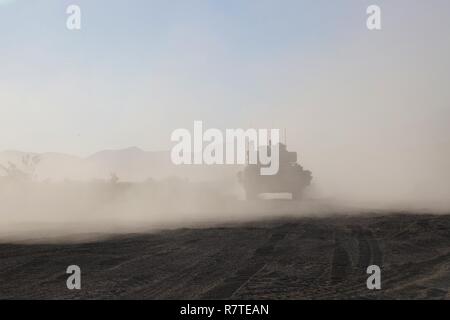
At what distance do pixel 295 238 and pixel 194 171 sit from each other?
4861 inches

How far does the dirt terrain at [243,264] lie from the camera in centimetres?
895

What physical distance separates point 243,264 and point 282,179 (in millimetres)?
37334

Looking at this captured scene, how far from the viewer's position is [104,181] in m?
43.9

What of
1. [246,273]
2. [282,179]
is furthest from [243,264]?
[282,179]

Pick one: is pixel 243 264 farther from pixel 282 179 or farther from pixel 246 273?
pixel 282 179

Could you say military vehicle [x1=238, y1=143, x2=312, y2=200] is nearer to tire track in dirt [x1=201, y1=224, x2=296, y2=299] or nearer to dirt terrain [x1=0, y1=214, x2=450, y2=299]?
dirt terrain [x1=0, y1=214, x2=450, y2=299]

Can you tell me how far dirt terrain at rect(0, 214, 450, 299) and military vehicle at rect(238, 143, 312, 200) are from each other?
29451mm

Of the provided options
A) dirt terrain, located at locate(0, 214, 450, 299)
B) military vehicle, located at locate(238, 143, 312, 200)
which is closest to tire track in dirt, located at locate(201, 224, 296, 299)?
dirt terrain, located at locate(0, 214, 450, 299)

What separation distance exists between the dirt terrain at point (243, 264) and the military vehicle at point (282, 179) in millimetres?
29451

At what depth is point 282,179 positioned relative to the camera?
159ft

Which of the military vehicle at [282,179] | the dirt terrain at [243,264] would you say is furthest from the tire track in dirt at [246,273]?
the military vehicle at [282,179]

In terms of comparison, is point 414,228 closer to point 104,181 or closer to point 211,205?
point 211,205

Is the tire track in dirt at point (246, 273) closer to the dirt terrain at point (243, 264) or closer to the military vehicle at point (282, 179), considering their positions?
the dirt terrain at point (243, 264)
